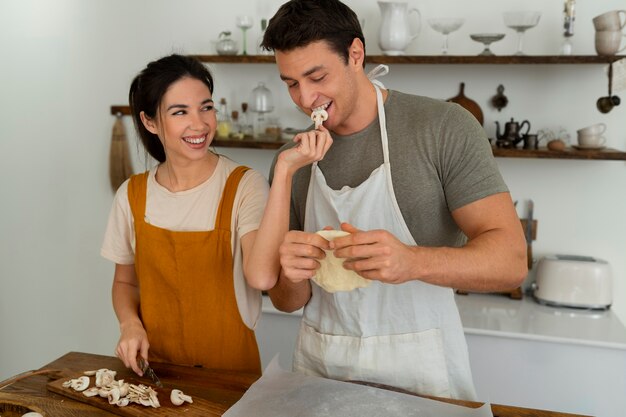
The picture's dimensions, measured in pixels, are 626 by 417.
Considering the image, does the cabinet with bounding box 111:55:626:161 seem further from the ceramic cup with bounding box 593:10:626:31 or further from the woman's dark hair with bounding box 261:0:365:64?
the woman's dark hair with bounding box 261:0:365:64

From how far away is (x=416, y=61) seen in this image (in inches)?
121

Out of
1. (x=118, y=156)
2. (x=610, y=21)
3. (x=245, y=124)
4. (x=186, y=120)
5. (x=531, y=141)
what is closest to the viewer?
(x=186, y=120)

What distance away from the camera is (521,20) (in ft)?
9.77

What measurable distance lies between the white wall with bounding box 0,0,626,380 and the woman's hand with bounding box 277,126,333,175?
1.90m

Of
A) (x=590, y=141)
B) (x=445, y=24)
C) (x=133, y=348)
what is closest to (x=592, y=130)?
(x=590, y=141)

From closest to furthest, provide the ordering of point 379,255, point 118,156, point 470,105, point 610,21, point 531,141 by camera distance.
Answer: point 379,255
point 610,21
point 531,141
point 470,105
point 118,156

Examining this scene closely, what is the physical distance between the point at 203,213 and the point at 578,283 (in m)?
1.97

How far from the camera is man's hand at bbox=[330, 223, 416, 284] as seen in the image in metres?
1.36

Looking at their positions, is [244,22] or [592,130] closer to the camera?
[592,130]

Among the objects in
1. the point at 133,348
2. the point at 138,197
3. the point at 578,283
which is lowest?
the point at 578,283

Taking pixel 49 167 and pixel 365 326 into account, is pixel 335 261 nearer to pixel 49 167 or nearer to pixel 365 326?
pixel 365 326

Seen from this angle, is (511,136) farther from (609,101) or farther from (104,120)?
(104,120)

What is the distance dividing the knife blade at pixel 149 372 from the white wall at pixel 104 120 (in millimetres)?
2039

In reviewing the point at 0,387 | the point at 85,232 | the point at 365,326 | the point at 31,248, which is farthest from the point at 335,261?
the point at 31,248
